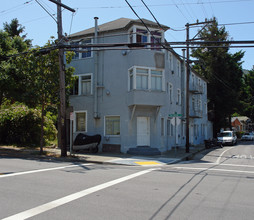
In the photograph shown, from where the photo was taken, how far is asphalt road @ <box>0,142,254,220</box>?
5.42 meters

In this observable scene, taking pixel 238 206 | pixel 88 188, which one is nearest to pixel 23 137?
pixel 88 188

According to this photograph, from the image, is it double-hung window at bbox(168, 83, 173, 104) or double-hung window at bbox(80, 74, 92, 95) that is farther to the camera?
double-hung window at bbox(168, 83, 173, 104)

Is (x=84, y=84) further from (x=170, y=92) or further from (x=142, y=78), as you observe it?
(x=170, y=92)

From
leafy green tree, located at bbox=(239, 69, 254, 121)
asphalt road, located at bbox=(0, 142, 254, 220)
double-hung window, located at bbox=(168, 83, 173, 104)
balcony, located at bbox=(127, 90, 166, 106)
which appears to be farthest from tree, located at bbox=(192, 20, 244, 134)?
asphalt road, located at bbox=(0, 142, 254, 220)

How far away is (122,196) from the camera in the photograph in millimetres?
6789

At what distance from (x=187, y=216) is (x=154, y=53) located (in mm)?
15471

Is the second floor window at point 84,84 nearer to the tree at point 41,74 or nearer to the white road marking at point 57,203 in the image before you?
the tree at point 41,74

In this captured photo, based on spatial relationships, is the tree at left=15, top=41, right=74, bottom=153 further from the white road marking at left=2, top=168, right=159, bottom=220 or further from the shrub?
the white road marking at left=2, top=168, right=159, bottom=220

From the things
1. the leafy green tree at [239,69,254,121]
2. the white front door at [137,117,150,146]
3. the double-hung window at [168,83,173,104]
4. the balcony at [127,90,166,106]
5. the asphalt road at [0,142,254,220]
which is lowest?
the asphalt road at [0,142,254,220]

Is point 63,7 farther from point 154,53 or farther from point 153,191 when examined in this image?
point 153,191

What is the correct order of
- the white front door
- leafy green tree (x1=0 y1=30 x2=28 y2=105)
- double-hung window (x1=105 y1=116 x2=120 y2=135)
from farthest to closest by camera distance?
double-hung window (x1=105 y1=116 x2=120 y2=135) → the white front door → leafy green tree (x1=0 y1=30 x2=28 y2=105)

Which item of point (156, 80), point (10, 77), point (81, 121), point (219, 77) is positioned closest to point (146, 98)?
point (156, 80)

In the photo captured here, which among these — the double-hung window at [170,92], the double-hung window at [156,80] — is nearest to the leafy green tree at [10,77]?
the double-hung window at [156,80]

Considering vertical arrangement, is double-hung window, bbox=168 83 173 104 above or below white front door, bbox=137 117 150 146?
above
